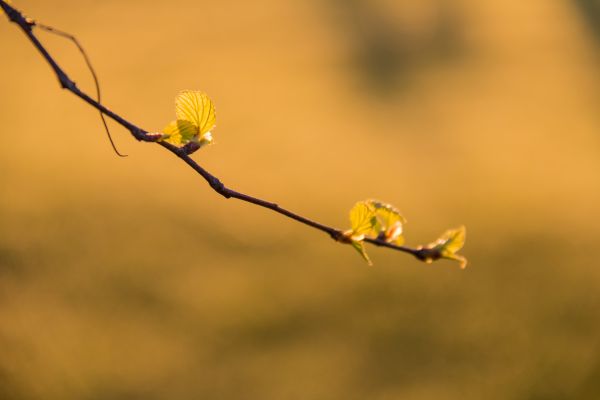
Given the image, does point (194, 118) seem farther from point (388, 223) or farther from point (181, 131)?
point (388, 223)

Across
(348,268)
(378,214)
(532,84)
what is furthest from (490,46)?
(378,214)

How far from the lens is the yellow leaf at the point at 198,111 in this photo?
365 mm

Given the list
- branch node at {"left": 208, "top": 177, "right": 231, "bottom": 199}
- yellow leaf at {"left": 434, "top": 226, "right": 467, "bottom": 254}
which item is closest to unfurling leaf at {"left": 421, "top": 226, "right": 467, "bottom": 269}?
yellow leaf at {"left": 434, "top": 226, "right": 467, "bottom": 254}

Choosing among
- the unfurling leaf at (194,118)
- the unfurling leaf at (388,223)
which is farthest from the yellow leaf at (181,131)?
the unfurling leaf at (388,223)

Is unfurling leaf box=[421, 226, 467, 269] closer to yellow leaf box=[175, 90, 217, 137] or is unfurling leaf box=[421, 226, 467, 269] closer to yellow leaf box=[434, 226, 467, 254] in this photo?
yellow leaf box=[434, 226, 467, 254]

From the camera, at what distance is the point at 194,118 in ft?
1.20

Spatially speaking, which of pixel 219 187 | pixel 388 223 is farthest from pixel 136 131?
pixel 388 223

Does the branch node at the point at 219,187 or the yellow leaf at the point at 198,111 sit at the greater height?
the yellow leaf at the point at 198,111

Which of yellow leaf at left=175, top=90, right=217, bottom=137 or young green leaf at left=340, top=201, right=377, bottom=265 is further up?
yellow leaf at left=175, top=90, right=217, bottom=137

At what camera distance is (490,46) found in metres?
2.15

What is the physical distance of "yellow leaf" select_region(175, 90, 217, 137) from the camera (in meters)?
0.37

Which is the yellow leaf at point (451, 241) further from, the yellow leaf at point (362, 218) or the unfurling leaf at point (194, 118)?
the unfurling leaf at point (194, 118)

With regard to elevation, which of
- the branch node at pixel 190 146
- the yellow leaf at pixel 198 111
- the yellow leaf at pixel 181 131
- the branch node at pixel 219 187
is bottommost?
Answer: the branch node at pixel 219 187

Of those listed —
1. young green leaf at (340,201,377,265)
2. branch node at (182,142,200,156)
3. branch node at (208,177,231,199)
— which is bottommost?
branch node at (208,177,231,199)
